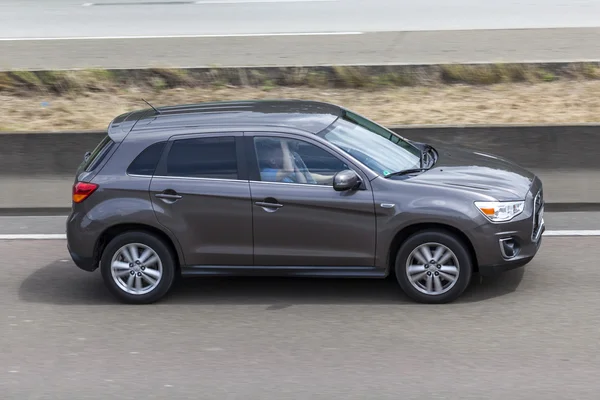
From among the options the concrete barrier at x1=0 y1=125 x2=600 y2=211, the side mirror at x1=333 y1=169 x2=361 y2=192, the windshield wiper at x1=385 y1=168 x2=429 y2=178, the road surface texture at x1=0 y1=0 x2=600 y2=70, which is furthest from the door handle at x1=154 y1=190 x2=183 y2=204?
the road surface texture at x1=0 y1=0 x2=600 y2=70

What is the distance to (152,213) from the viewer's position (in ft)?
27.2

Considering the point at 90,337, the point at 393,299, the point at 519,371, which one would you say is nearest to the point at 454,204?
the point at 393,299

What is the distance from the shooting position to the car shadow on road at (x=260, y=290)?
8445 mm

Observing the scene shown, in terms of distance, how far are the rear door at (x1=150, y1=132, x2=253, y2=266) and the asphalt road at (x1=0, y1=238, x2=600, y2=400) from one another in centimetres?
51

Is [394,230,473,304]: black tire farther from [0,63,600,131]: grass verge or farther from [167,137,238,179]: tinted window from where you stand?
[0,63,600,131]: grass verge

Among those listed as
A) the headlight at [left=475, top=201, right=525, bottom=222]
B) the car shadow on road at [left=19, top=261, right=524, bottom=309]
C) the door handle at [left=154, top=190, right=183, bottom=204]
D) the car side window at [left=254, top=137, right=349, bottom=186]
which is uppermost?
the car side window at [left=254, top=137, right=349, bottom=186]

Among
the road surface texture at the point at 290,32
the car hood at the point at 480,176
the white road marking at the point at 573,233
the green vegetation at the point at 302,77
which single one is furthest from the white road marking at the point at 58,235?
the road surface texture at the point at 290,32

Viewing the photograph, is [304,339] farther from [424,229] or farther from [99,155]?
[99,155]

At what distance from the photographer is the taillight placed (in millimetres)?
8414

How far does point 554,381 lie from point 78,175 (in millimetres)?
4376

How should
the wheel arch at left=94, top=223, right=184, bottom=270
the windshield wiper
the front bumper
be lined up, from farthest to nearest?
the wheel arch at left=94, top=223, right=184, bottom=270 < the windshield wiper < the front bumper

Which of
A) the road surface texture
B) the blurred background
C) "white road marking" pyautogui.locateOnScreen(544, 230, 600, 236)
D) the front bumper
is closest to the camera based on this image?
the blurred background

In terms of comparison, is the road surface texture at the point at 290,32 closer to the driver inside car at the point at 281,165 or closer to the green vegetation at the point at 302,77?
the green vegetation at the point at 302,77

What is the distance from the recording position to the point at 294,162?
324 inches
